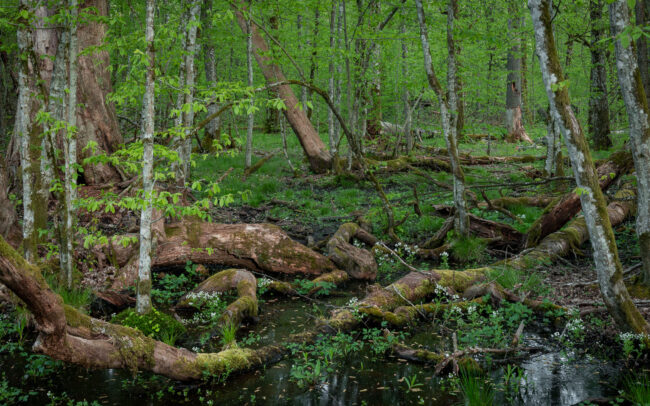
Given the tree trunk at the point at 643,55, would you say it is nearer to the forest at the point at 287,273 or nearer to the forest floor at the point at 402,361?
the forest at the point at 287,273

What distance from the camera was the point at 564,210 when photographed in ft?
27.3

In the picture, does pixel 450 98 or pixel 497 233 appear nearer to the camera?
pixel 450 98

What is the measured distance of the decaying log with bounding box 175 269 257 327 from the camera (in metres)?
5.84

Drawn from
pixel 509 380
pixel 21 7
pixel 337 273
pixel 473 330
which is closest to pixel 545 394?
pixel 509 380

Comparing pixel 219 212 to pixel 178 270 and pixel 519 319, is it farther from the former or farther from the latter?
pixel 519 319

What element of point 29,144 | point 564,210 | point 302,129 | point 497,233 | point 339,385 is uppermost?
point 302,129

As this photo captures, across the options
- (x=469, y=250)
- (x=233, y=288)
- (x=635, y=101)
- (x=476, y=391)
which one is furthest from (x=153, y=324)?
(x=635, y=101)

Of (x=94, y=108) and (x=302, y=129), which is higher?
(x=94, y=108)

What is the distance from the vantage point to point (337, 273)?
8.01 meters

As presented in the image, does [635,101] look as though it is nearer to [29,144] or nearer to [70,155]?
[70,155]

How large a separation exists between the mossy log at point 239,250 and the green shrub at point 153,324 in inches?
92.2

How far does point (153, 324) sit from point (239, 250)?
9.45 ft

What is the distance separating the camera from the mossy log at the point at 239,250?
26.2 feet

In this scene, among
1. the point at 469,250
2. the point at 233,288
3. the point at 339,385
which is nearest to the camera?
the point at 339,385
